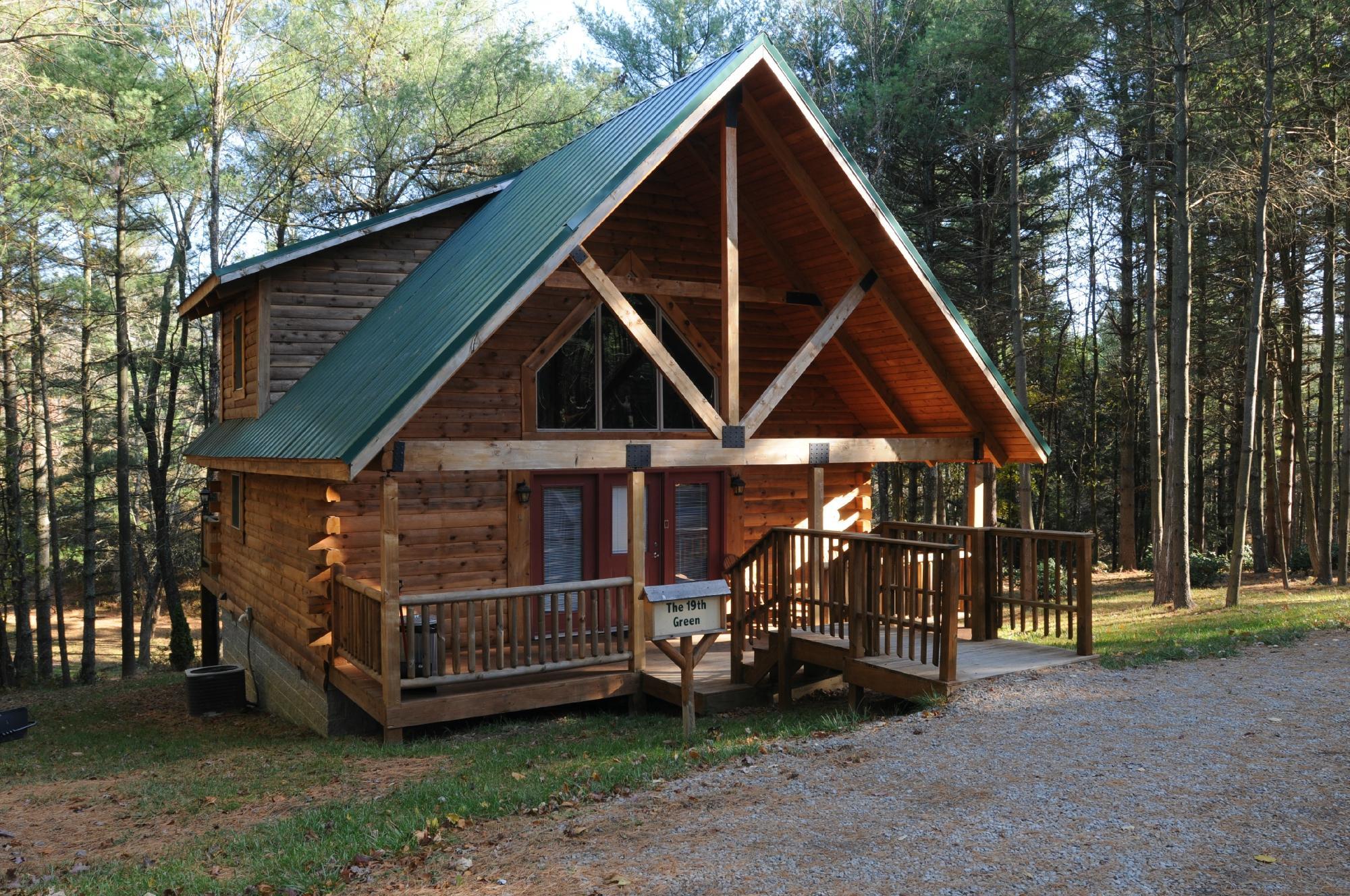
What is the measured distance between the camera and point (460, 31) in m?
22.9

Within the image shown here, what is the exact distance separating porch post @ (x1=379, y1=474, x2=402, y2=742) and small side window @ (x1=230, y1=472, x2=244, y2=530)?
6.89m

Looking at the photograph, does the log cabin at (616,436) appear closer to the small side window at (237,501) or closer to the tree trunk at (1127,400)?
the small side window at (237,501)

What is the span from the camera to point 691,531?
517 inches

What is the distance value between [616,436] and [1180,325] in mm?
9773

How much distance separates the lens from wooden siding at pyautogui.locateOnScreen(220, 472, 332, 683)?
10.7 m

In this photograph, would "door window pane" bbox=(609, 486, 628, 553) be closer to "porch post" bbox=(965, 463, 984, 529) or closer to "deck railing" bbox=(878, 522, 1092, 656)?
"deck railing" bbox=(878, 522, 1092, 656)

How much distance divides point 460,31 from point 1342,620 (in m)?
21.1

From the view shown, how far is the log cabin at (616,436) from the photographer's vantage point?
909cm

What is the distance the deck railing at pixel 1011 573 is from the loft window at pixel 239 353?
9.69 meters

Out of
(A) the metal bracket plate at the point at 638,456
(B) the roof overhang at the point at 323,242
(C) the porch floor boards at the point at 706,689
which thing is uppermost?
(B) the roof overhang at the point at 323,242

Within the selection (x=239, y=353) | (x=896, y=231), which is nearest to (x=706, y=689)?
(x=896, y=231)

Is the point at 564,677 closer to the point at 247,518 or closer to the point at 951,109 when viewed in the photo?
the point at 247,518

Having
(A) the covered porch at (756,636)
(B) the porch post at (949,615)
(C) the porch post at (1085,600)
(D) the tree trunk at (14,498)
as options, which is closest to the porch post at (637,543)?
(A) the covered porch at (756,636)

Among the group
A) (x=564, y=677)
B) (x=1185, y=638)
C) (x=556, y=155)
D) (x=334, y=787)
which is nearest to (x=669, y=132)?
(x=556, y=155)
